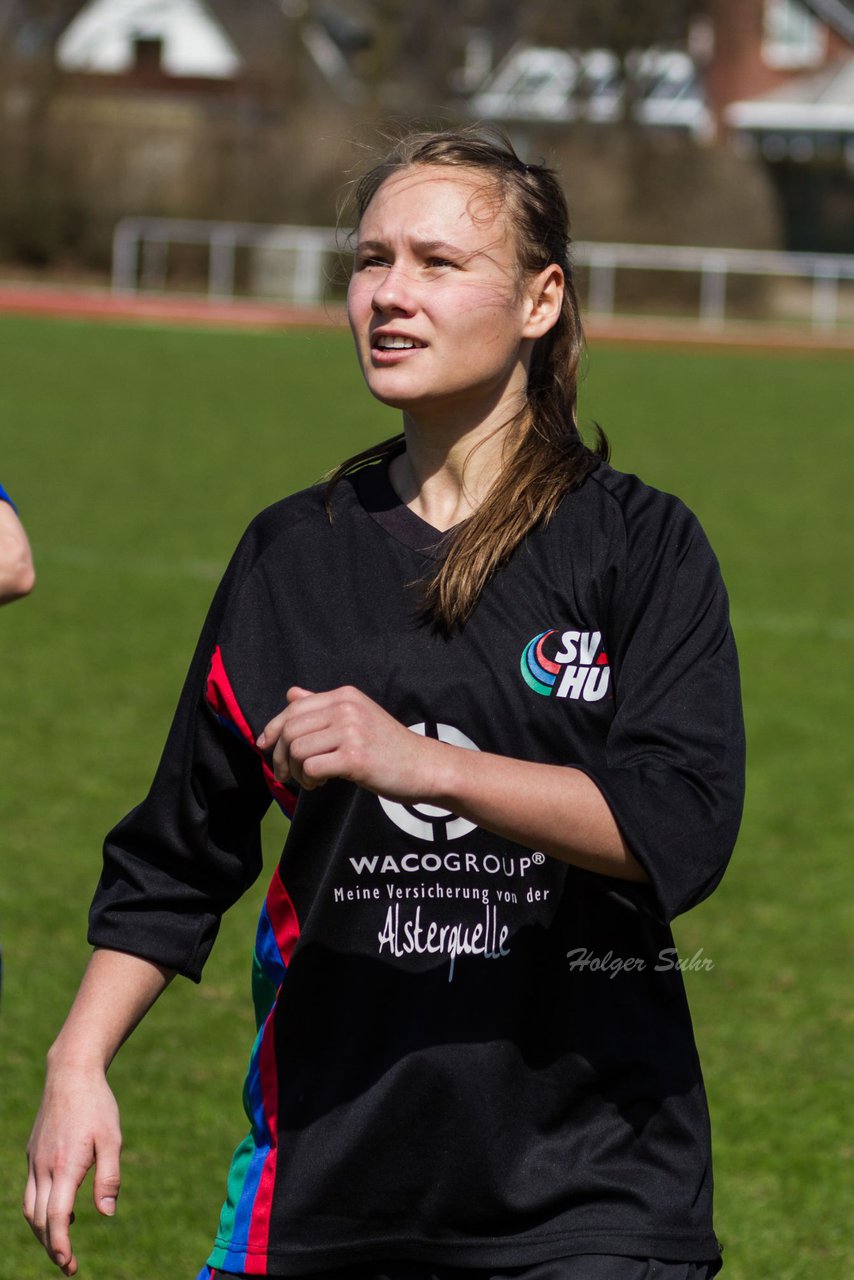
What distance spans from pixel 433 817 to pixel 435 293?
0.56 metres

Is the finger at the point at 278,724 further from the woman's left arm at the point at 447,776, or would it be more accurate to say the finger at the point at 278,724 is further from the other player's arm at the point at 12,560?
the other player's arm at the point at 12,560

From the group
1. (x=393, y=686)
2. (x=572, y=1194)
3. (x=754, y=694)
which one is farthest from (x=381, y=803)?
(x=754, y=694)

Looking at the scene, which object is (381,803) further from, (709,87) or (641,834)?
(709,87)

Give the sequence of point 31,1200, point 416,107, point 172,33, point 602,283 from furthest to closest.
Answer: point 172,33, point 602,283, point 416,107, point 31,1200

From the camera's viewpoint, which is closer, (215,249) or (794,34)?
(215,249)

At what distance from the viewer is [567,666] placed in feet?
6.58

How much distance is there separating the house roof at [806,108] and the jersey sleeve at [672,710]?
50476 mm

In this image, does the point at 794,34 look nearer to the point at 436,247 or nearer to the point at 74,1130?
the point at 436,247

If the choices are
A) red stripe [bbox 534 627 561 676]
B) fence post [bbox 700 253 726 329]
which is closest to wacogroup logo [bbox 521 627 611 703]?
red stripe [bbox 534 627 561 676]

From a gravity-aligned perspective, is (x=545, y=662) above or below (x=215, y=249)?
above

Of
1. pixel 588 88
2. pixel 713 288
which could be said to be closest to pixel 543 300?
pixel 713 288

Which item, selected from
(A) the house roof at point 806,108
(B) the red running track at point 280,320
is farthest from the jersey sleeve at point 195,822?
(A) the house roof at point 806,108

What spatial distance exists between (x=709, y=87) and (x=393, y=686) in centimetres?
5431

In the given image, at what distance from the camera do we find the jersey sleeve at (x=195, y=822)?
83.7 inches
